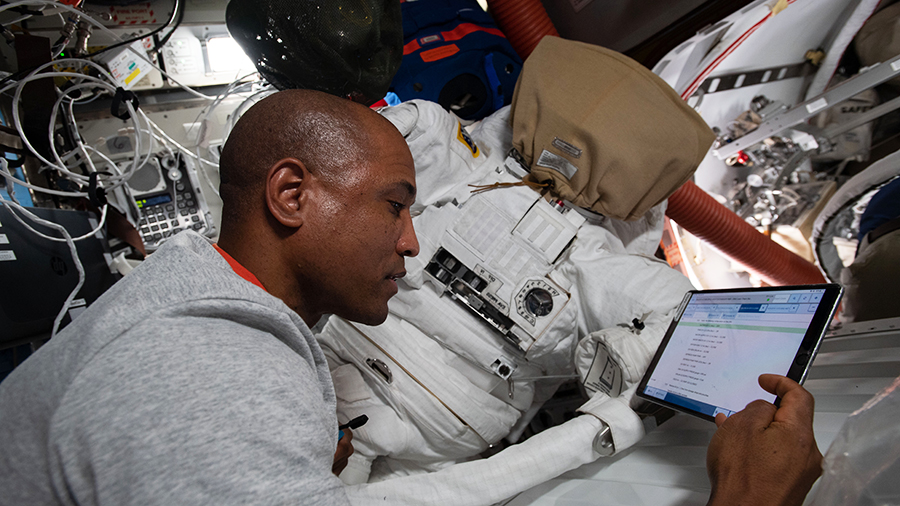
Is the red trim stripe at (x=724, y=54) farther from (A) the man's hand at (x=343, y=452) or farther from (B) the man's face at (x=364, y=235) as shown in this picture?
(A) the man's hand at (x=343, y=452)

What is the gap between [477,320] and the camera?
1551 mm

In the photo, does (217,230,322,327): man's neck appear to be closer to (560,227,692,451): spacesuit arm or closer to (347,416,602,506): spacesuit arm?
(347,416,602,506): spacesuit arm

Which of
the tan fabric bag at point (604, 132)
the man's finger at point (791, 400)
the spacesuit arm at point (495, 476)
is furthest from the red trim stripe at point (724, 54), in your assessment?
the spacesuit arm at point (495, 476)

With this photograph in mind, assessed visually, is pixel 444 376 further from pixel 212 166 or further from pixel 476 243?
pixel 212 166

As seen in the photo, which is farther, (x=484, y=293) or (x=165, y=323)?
(x=484, y=293)

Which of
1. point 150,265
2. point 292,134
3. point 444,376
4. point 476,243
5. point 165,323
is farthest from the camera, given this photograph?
point 476,243

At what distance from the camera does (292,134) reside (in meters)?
0.99

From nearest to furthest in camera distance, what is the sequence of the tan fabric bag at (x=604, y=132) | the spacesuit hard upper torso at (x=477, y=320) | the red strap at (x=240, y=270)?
the red strap at (x=240, y=270)
the spacesuit hard upper torso at (x=477, y=320)
the tan fabric bag at (x=604, y=132)

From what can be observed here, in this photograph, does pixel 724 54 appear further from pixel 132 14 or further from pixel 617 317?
pixel 132 14

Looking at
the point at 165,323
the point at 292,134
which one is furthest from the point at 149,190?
the point at 165,323

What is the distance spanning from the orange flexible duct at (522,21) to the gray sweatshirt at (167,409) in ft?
6.68

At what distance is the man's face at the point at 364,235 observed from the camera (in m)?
0.97

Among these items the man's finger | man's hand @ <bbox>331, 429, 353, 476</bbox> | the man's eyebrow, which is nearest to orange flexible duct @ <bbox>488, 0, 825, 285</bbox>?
the man's finger

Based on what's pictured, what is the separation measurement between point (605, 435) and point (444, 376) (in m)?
0.52
